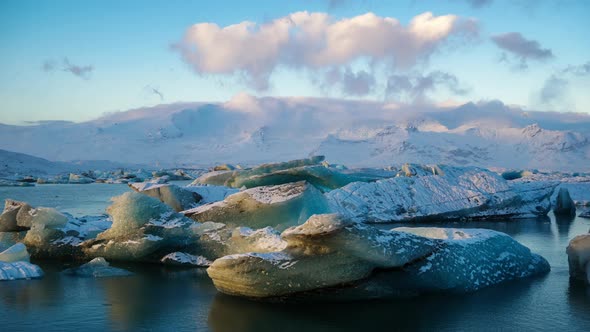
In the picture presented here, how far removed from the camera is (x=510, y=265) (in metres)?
6.35

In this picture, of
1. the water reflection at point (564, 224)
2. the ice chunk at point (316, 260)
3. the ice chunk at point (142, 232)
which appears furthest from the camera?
the water reflection at point (564, 224)

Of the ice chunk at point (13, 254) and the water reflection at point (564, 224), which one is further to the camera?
the water reflection at point (564, 224)

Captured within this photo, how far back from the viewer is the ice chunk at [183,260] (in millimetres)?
7340

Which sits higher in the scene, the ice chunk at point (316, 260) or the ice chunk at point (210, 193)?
the ice chunk at point (210, 193)

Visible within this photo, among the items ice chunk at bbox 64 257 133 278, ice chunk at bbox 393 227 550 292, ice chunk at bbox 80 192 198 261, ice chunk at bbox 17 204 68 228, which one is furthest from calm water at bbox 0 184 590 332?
ice chunk at bbox 17 204 68 228

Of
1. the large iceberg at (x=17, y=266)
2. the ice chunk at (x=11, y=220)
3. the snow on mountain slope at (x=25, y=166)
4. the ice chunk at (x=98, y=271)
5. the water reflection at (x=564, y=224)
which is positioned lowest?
the water reflection at (x=564, y=224)

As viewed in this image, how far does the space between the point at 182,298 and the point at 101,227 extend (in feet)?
11.2

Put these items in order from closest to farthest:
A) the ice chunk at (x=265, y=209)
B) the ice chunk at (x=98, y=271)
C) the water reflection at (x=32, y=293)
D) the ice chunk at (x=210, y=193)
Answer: the water reflection at (x=32, y=293) < the ice chunk at (x=98, y=271) < the ice chunk at (x=265, y=209) < the ice chunk at (x=210, y=193)

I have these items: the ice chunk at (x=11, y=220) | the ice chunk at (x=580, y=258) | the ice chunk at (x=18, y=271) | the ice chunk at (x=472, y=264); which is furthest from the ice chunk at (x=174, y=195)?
the ice chunk at (x=580, y=258)

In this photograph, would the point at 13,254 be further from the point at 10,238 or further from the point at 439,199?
the point at 439,199

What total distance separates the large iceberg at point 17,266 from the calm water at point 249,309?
0.19 meters

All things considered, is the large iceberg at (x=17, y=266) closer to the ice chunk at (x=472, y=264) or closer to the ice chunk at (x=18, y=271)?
the ice chunk at (x=18, y=271)

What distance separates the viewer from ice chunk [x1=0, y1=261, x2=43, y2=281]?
20.9 feet

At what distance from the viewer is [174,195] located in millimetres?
11273
